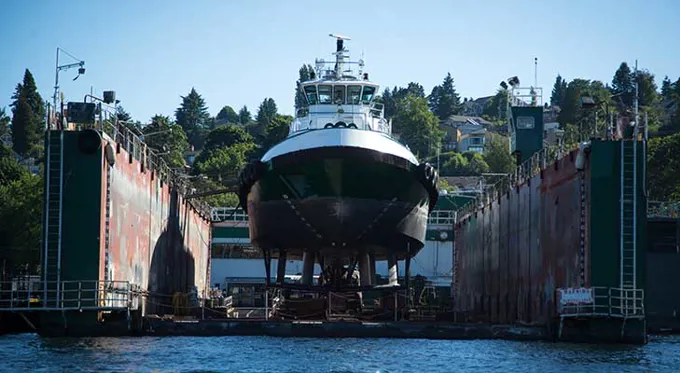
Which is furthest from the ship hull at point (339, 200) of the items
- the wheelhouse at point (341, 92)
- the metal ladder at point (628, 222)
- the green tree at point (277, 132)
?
the green tree at point (277, 132)

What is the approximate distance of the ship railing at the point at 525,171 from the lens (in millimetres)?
39719

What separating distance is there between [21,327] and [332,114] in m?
15.1

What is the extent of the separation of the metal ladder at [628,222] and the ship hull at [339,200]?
954 cm

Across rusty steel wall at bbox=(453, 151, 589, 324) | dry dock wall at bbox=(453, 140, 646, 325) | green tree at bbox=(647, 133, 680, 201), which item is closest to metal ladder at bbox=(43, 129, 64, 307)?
dry dock wall at bbox=(453, 140, 646, 325)

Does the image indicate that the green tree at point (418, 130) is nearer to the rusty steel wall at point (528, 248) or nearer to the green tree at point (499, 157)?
the green tree at point (499, 157)

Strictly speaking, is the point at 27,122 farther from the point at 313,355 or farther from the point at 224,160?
the point at 313,355

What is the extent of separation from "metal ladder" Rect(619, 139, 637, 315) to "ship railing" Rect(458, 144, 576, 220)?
3.53 m

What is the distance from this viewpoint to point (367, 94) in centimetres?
4881

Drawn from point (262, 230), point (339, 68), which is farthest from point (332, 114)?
point (262, 230)

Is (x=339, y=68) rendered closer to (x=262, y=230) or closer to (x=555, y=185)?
(x=262, y=230)

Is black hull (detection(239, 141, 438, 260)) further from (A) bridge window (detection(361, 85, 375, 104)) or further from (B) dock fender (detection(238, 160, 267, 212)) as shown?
(A) bridge window (detection(361, 85, 375, 104))

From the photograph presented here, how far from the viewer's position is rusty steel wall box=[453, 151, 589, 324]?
115 ft

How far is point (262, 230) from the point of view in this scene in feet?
144

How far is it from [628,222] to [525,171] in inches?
497
